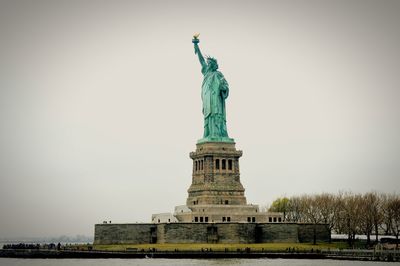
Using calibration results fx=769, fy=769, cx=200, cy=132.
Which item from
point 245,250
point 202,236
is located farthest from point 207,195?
point 245,250

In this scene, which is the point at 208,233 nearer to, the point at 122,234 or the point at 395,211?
the point at 122,234

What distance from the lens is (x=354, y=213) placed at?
100 meters

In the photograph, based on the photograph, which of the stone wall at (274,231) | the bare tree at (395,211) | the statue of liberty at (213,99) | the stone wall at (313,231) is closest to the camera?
the stone wall at (274,231)

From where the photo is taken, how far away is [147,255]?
267 ft

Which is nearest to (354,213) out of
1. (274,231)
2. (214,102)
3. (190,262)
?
(274,231)

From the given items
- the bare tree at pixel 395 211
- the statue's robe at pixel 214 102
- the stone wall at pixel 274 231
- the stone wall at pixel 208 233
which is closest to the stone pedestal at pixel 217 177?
the statue's robe at pixel 214 102

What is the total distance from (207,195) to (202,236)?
7.63m

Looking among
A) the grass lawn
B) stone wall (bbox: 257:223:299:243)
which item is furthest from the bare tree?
stone wall (bbox: 257:223:299:243)

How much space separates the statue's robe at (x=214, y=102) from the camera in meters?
98.8

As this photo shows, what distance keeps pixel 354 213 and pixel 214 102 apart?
915 inches

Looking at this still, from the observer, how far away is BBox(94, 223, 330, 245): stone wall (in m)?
88.9

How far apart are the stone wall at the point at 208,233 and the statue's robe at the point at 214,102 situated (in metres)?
14.4

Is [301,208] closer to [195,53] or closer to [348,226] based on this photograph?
[348,226]

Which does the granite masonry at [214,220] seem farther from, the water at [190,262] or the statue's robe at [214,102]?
the water at [190,262]
